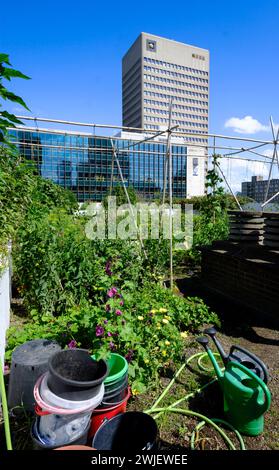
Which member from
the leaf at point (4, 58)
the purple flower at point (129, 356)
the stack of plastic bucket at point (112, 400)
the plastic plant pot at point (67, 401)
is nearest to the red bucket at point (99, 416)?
the stack of plastic bucket at point (112, 400)

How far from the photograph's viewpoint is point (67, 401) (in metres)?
1.72

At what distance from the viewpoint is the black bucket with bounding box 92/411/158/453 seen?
186 centimetres

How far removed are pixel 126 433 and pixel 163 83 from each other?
109396 mm

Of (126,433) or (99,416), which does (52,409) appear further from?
(126,433)

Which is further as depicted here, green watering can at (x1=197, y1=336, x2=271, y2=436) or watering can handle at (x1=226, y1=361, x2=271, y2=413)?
green watering can at (x1=197, y1=336, x2=271, y2=436)

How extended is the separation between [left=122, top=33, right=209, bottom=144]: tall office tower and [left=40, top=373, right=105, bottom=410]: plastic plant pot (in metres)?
95.2

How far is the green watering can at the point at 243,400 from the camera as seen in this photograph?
2.12 meters

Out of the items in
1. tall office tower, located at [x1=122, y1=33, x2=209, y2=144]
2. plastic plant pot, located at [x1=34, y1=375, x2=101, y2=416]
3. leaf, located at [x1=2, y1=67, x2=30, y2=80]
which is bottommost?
plastic plant pot, located at [x1=34, y1=375, x2=101, y2=416]

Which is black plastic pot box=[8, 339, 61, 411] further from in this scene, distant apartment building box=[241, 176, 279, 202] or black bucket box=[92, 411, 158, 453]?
distant apartment building box=[241, 176, 279, 202]

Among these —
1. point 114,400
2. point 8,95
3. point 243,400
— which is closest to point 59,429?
point 114,400

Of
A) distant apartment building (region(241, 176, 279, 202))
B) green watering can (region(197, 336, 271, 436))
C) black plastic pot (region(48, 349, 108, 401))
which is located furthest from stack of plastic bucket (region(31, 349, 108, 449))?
distant apartment building (region(241, 176, 279, 202))

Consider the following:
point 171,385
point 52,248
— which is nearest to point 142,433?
point 171,385

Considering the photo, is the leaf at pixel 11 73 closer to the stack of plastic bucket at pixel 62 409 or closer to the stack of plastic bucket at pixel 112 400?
the stack of plastic bucket at pixel 62 409

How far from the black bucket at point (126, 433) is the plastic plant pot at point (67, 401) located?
0.26 m
